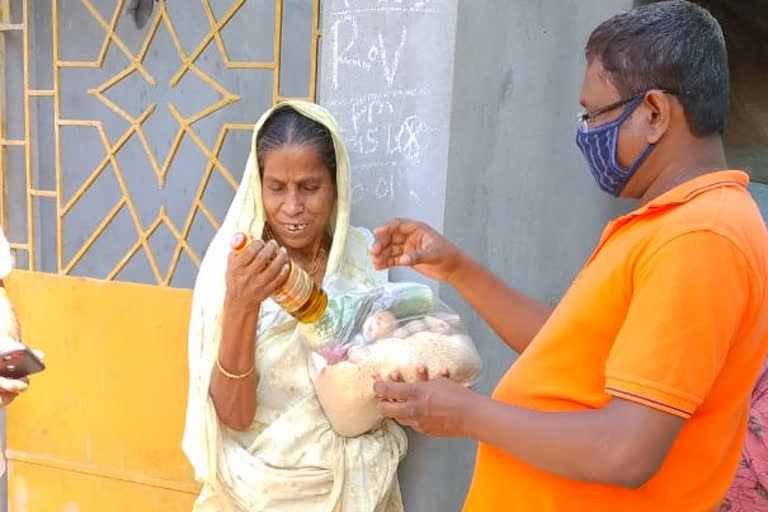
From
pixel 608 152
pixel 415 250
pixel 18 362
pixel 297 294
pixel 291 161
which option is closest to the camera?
pixel 608 152

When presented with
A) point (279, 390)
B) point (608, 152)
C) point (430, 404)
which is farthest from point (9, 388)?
point (608, 152)

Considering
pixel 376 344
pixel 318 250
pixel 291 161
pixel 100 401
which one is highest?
pixel 291 161

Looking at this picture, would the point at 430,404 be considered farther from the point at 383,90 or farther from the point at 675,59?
the point at 383,90

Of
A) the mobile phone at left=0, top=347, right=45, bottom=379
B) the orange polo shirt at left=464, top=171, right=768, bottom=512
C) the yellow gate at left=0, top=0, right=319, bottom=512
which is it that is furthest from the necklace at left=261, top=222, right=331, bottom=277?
the orange polo shirt at left=464, top=171, right=768, bottom=512

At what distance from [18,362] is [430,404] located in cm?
132

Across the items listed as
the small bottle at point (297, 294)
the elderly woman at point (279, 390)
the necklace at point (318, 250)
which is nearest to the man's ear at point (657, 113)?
the small bottle at point (297, 294)

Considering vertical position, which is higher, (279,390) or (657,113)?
(657,113)

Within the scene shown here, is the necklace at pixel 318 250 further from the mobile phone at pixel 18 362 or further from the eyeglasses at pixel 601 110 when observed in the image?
the eyeglasses at pixel 601 110

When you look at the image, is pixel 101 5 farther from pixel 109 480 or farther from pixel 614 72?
pixel 614 72

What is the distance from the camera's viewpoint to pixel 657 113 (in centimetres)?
139

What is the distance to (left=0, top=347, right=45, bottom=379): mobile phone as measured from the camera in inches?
87.6

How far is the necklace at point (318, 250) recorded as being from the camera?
2270 millimetres

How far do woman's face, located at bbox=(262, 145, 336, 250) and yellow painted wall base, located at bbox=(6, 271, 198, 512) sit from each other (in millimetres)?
A: 855

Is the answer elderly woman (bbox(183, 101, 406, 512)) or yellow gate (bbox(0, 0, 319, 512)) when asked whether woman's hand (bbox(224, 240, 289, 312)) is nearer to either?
elderly woman (bbox(183, 101, 406, 512))
